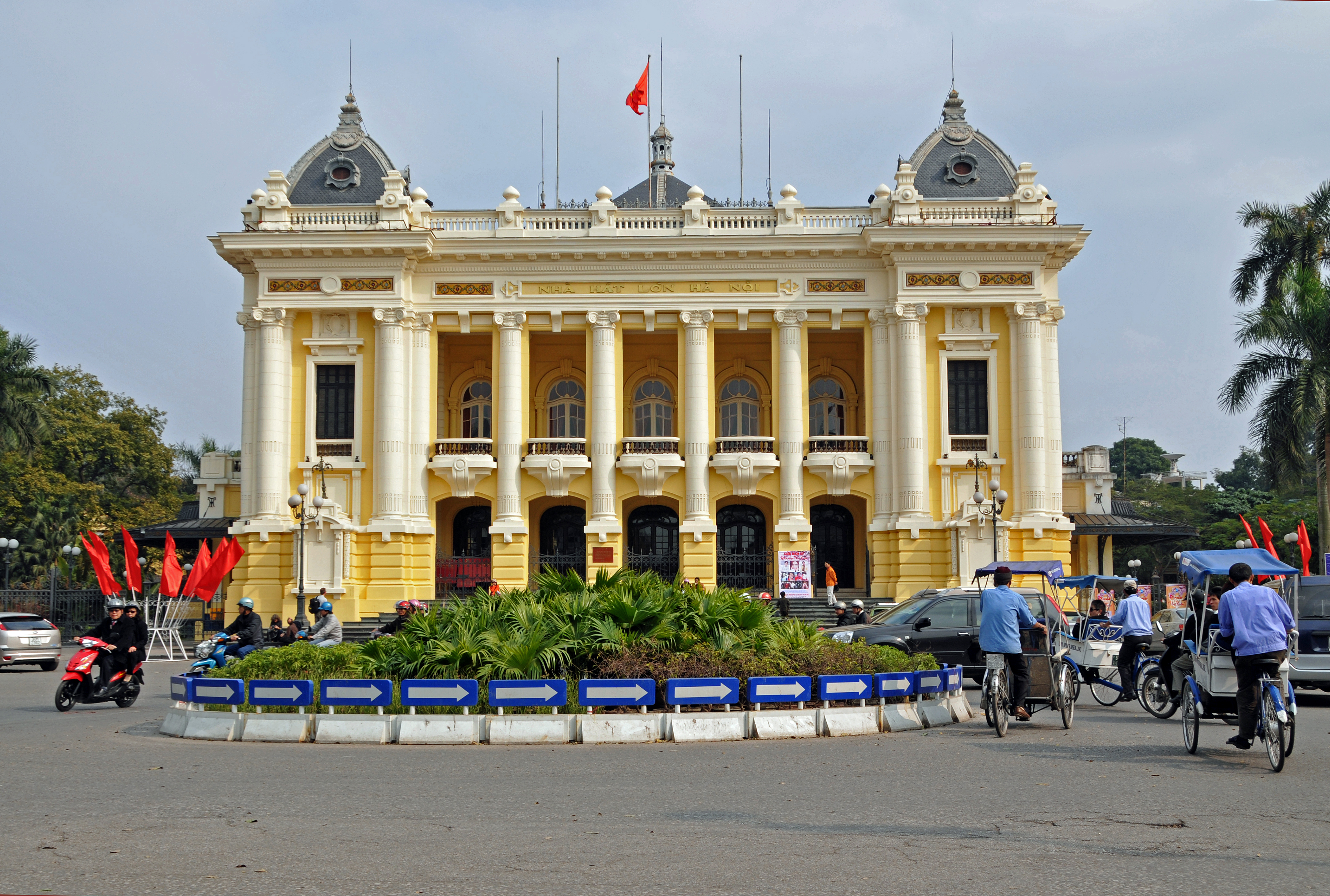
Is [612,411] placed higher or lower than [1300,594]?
higher

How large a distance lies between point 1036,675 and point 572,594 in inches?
225

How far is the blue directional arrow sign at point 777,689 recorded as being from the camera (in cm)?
1410

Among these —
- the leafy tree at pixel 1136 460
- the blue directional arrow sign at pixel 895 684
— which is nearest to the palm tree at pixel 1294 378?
the blue directional arrow sign at pixel 895 684

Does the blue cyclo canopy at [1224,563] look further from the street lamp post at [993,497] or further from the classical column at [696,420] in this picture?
the classical column at [696,420]

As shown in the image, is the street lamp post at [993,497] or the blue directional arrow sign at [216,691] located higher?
the street lamp post at [993,497]

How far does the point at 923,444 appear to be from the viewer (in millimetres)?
38719

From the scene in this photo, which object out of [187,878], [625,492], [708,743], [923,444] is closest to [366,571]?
[625,492]

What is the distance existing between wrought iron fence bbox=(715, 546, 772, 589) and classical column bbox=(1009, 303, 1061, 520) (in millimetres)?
7899

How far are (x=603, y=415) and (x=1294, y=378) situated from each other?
1994cm

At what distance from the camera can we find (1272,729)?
10.7 metres

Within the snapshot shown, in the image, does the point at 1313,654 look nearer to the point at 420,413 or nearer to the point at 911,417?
the point at 911,417

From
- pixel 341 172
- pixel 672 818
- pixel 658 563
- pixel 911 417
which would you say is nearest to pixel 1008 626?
pixel 672 818

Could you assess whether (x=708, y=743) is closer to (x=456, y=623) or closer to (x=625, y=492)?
(x=456, y=623)

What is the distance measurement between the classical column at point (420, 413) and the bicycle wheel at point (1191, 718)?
30060mm
